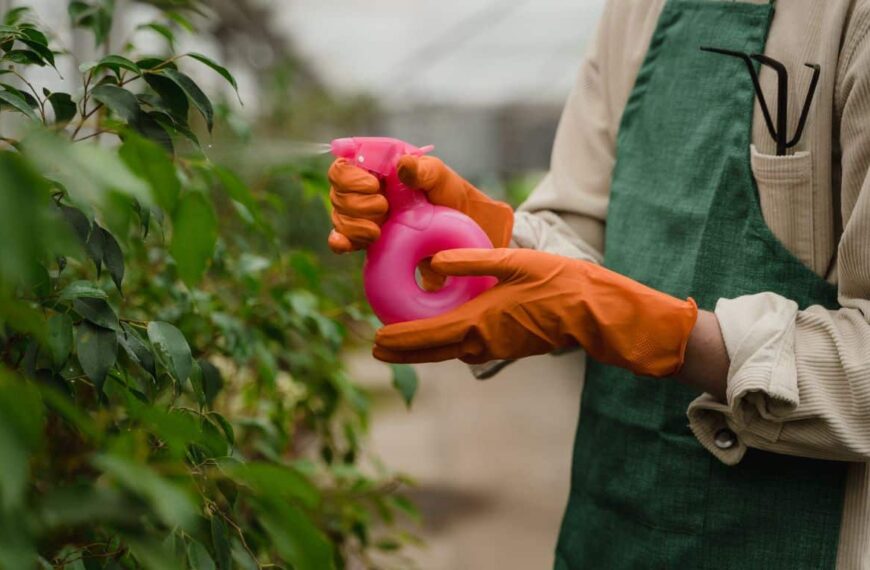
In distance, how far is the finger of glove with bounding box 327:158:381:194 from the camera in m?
1.06

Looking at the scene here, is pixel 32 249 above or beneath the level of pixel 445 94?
above

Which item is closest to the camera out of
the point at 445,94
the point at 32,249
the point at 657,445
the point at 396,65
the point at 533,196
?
the point at 32,249

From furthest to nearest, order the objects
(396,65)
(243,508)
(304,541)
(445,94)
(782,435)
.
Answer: (445,94) < (396,65) < (243,508) < (782,435) < (304,541)

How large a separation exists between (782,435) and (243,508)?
3.19 ft

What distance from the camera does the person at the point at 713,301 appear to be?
0.98 metres

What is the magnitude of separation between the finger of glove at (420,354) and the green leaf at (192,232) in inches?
17.0

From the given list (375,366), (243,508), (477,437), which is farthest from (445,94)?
(243,508)

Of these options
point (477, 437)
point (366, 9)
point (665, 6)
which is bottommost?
point (477, 437)

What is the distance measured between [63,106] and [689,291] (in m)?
0.77

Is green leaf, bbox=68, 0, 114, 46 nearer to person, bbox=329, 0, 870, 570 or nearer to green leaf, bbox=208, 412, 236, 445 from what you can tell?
person, bbox=329, 0, 870, 570

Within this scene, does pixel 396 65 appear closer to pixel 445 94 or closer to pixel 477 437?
pixel 445 94

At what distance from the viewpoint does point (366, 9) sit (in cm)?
1088

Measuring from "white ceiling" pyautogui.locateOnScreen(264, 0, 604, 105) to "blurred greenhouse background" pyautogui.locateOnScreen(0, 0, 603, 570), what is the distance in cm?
3

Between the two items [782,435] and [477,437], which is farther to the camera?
[477,437]
